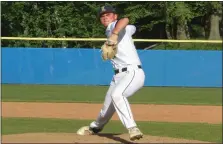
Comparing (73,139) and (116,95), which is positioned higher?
(116,95)

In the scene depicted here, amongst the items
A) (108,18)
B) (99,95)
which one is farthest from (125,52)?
(99,95)

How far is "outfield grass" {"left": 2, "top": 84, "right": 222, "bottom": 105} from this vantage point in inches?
522

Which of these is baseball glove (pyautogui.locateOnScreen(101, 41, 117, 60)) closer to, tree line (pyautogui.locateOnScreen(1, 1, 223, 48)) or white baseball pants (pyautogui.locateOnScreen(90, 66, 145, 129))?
white baseball pants (pyautogui.locateOnScreen(90, 66, 145, 129))

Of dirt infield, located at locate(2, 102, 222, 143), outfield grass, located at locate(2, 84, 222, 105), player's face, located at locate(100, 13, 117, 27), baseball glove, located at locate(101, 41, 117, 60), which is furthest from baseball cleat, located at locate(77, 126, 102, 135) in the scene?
outfield grass, located at locate(2, 84, 222, 105)

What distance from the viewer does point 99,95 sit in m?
14.7

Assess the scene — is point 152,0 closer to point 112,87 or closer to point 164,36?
point 164,36

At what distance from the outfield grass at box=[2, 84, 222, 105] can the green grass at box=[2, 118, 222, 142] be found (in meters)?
4.27

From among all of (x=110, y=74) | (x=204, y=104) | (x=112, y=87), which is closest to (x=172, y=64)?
(x=110, y=74)

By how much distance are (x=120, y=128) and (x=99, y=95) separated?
681cm

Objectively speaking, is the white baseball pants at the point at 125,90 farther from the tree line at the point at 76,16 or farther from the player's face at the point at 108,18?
the tree line at the point at 76,16

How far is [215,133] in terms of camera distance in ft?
24.0

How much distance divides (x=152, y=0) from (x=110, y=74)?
6349 mm

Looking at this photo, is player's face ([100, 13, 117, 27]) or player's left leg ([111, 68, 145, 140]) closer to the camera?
player's left leg ([111, 68, 145, 140])

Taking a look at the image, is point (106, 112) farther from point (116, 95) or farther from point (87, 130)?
point (116, 95)
